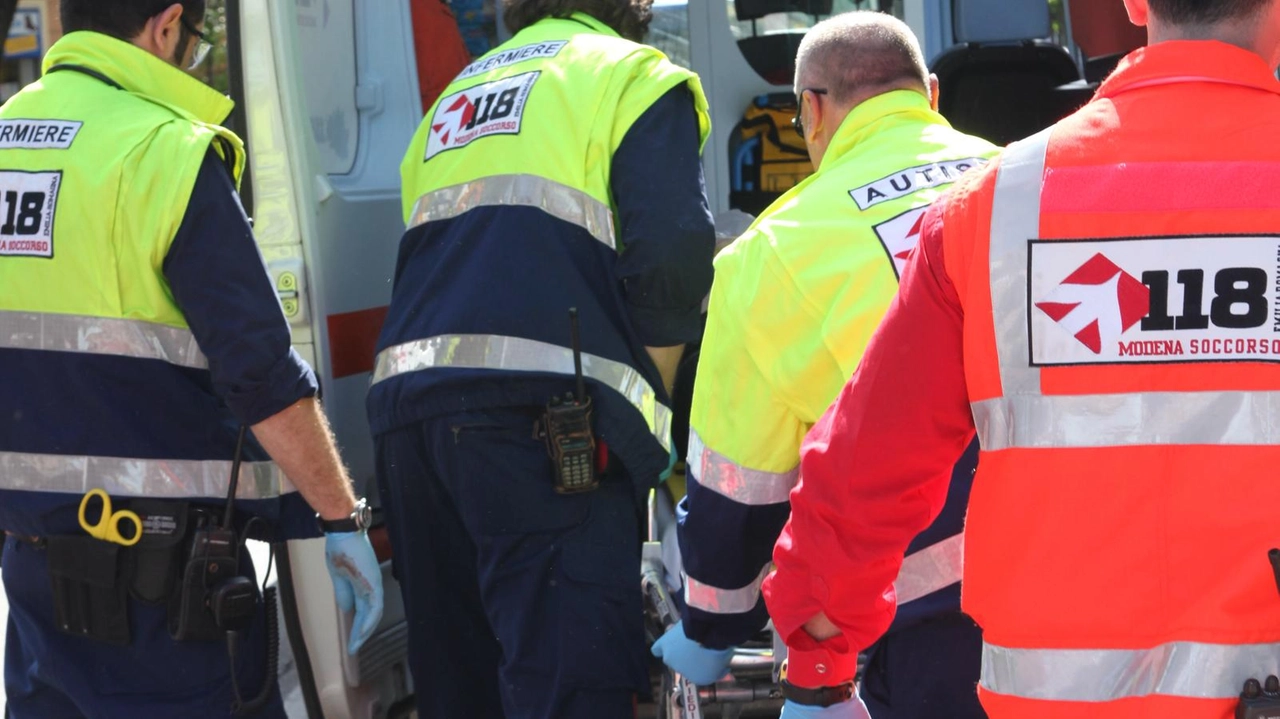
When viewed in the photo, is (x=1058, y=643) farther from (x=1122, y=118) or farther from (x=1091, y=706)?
(x=1122, y=118)

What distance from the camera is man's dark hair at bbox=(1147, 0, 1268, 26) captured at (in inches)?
56.7

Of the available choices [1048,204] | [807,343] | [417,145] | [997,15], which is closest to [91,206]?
[417,145]

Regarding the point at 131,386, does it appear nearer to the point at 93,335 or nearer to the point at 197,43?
the point at 93,335

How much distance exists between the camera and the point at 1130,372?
1377 millimetres

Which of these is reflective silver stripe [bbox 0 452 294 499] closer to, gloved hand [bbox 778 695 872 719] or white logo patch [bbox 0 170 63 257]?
white logo patch [bbox 0 170 63 257]

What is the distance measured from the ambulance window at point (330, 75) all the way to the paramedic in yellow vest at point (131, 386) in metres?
0.58

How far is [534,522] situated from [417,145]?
82cm

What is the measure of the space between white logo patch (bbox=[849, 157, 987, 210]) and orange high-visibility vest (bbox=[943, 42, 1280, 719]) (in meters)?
0.68

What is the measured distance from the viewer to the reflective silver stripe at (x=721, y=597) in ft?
7.50

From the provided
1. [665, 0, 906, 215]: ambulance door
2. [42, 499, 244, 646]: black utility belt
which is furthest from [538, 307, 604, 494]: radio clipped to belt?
[665, 0, 906, 215]: ambulance door

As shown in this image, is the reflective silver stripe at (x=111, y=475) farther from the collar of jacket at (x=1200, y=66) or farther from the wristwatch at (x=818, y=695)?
the collar of jacket at (x=1200, y=66)

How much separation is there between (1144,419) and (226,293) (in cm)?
151

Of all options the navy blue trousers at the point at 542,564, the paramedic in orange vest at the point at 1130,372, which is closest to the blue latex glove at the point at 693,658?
the navy blue trousers at the point at 542,564

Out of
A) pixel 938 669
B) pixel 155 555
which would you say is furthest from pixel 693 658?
pixel 155 555
